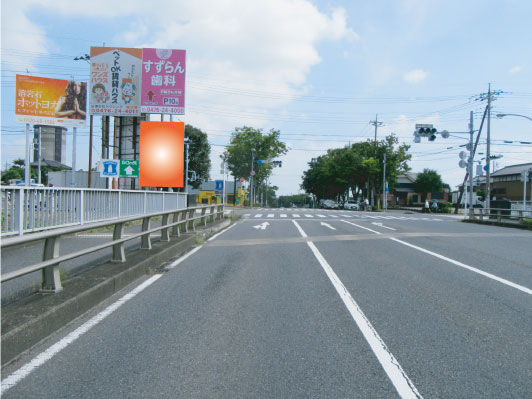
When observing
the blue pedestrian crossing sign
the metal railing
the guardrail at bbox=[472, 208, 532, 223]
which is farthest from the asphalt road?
the guardrail at bbox=[472, 208, 532, 223]

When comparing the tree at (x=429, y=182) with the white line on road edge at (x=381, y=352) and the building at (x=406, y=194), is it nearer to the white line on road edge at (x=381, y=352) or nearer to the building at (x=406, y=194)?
the building at (x=406, y=194)

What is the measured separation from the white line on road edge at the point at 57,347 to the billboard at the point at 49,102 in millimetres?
22157

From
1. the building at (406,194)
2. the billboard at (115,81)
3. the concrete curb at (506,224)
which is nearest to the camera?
the concrete curb at (506,224)

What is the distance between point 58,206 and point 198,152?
4867cm

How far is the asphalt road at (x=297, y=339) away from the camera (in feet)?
10.0

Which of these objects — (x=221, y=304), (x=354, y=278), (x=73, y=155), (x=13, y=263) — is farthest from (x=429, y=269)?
(x=73, y=155)

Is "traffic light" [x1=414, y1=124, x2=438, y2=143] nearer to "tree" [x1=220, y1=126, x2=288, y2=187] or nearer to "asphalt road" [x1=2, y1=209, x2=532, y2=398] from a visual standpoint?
"asphalt road" [x1=2, y1=209, x2=532, y2=398]

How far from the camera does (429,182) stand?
82312 millimetres

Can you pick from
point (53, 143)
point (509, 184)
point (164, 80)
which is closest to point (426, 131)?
point (164, 80)

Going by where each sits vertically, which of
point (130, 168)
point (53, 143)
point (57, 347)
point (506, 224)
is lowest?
point (57, 347)

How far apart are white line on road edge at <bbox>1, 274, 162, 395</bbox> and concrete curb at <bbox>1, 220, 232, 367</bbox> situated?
0.18 metres

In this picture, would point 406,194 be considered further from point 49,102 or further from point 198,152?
point 49,102

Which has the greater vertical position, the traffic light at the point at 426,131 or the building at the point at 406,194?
the traffic light at the point at 426,131

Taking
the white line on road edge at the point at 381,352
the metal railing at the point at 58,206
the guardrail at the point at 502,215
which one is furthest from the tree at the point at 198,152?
the white line on road edge at the point at 381,352
